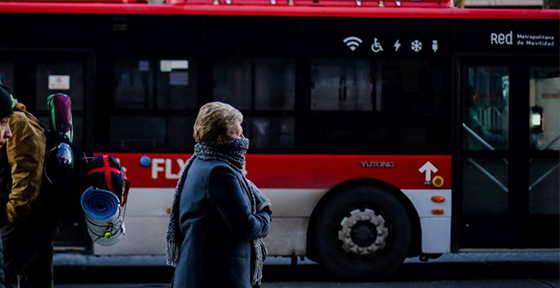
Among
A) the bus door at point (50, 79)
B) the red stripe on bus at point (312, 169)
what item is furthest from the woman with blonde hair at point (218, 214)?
the bus door at point (50, 79)

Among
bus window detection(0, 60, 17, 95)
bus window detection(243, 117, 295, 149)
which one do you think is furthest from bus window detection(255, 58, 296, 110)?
bus window detection(0, 60, 17, 95)

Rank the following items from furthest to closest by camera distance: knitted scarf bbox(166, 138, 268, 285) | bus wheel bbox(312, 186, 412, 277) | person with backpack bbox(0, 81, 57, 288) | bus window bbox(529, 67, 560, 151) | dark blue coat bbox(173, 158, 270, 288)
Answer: bus window bbox(529, 67, 560, 151), bus wheel bbox(312, 186, 412, 277), person with backpack bbox(0, 81, 57, 288), knitted scarf bbox(166, 138, 268, 285), dark blue coat bbox(173, 158, 270, 288)

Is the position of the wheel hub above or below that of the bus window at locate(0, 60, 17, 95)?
below

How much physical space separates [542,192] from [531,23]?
5.48 feet

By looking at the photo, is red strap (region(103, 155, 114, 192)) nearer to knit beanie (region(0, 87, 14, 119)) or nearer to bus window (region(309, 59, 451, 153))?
knit beanie (region(0, 87, 14, 119))

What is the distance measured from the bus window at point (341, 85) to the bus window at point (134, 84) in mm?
1565

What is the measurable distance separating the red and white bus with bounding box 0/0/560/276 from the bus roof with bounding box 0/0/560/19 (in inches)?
0.5

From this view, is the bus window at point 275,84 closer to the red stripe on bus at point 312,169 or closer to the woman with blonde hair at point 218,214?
the red stripe on bus at point 312,169

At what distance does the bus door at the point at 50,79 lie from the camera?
31.7 feet

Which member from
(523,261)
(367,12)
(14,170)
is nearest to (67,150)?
(14,170)

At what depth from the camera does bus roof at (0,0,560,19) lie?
9750mm

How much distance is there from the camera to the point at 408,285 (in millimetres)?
9766

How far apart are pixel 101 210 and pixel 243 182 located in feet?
4.36

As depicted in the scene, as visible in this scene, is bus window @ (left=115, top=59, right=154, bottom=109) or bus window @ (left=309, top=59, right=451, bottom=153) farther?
bus window @ (left=309, top=59, right=451, bottom=153)
